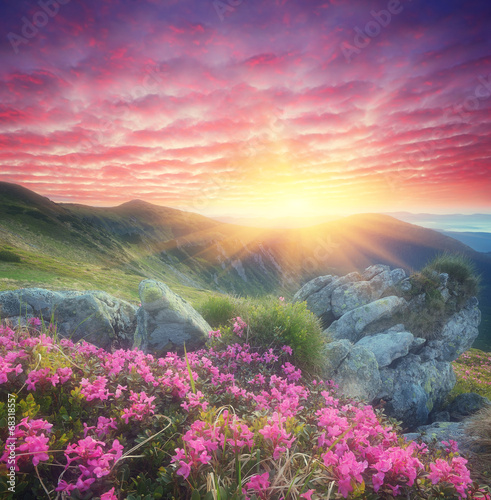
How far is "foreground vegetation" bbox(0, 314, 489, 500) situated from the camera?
212cm

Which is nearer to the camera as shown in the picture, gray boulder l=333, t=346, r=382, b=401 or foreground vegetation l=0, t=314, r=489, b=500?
foreground vegetation l=0, t=314, r=489, b=500

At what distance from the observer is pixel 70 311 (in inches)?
339

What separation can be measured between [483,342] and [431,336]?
132m

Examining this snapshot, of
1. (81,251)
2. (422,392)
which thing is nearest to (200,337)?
(422,392)

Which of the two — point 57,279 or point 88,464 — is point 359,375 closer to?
point 88,464

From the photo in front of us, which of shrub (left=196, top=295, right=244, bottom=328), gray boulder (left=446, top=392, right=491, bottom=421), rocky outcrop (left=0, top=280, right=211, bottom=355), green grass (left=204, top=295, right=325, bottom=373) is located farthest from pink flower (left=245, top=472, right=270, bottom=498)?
gray boulder (left=446, top=392, right=491, bottom=421)

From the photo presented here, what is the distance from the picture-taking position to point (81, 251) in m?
69.9

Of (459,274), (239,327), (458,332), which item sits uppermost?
(459,274)

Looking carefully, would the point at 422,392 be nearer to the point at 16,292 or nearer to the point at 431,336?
the point at 431,336

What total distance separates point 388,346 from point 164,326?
9886mm

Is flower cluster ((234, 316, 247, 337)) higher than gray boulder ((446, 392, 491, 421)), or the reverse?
flower cluster ((234, 316, 247, 337))

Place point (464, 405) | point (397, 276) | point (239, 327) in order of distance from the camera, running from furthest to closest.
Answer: point (397, 276)
point (464, 405)
point (239, 327)

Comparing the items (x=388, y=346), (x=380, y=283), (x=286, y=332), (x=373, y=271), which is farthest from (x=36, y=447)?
(x=373, y=271)

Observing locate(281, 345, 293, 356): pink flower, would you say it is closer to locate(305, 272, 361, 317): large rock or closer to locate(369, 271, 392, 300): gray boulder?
locate(305, 272, 361, 317): large rock
